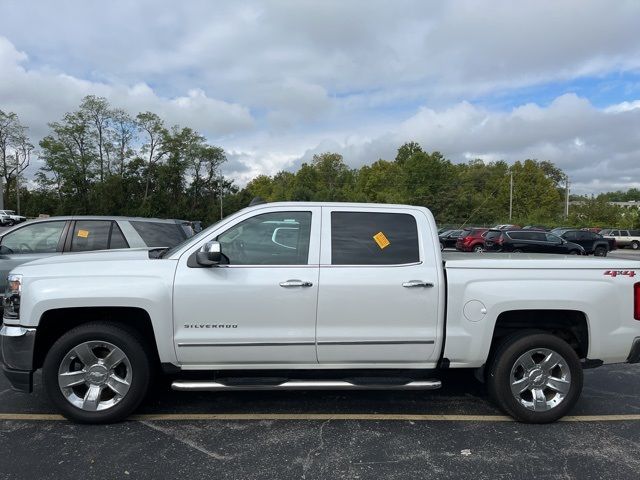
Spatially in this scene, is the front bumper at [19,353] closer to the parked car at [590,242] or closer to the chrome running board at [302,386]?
the chrome running board at [302,386]

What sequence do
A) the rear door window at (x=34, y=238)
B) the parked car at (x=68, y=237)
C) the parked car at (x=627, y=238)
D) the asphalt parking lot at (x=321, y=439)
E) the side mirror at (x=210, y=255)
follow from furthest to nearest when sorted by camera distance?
the parked car at (x=627, y=238), the rear door window at (x=34, y=238), the parked car at (x=68, y=237), the side mirror at (x=210, y=255), the asphalt parking lot at (x=321, y=439)

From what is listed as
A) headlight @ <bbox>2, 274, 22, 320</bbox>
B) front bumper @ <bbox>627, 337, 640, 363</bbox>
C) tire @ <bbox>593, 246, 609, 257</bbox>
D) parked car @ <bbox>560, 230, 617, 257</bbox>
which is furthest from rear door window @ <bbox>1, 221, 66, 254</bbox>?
tire @ <bbox>593, 246, 609, 257</bbox>

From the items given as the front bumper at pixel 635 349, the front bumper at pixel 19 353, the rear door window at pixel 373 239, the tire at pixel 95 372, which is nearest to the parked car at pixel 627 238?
the front bumper at pixel 635 349

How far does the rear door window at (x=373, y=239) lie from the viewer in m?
3.97

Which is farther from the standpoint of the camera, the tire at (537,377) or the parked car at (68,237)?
the parked car at (68,237)

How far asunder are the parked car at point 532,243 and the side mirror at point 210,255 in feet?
74.8

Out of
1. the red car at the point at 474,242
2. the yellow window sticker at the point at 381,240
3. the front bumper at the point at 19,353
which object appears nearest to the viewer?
the front bumper at the point at 19,353

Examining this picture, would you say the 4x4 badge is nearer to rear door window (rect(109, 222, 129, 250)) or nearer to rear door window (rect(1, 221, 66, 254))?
rear door window (rect(109, 222, 129, 250))

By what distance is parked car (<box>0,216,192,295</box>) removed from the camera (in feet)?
22.7

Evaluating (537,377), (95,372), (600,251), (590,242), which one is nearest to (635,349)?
(537,377)

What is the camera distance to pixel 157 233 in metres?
7.23

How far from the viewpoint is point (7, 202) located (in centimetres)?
6919

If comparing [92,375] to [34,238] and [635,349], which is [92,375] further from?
[635,349]

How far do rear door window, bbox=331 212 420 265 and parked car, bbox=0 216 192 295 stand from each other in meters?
4.03
